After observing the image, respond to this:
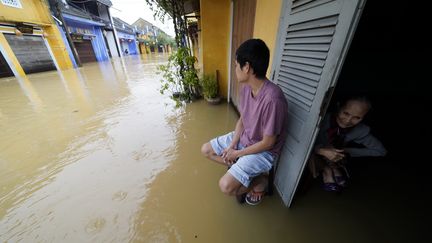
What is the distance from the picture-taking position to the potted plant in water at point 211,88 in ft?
12.4

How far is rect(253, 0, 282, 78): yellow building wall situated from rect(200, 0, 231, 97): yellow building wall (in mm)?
1519

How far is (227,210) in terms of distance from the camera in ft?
4.89

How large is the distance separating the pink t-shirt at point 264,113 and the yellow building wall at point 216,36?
268 cm

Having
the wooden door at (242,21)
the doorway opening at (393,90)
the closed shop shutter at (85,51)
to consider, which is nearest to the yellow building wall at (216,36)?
the wooden door at (242,21)

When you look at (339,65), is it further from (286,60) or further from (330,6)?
(286,60)

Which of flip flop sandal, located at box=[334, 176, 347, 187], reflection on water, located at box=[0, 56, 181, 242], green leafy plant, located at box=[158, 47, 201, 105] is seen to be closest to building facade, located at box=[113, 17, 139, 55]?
reflection on water, located at box=[0, 56, 181, 242]

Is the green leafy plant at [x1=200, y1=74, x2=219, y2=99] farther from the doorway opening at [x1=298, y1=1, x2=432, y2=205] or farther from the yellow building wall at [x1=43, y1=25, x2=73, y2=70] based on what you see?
the yellow building wall at [x1=43, y1=25, x2=73, y2=70]

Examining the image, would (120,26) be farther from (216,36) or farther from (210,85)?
(210,85)

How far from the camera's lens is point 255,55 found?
3.51 ft

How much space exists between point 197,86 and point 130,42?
25.4 meters

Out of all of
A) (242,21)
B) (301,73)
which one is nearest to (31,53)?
(242,21)

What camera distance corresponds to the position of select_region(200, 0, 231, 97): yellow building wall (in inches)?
131

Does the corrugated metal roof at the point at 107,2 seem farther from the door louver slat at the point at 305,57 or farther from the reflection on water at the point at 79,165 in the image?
the door louver slat at the point at 305,57

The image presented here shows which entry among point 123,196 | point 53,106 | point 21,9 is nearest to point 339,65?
point 123,196
